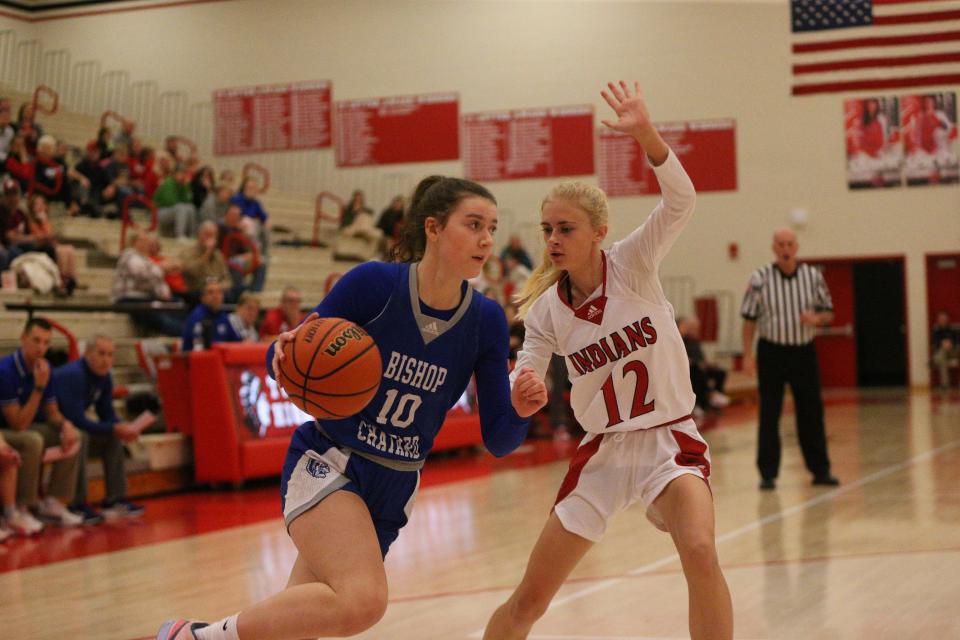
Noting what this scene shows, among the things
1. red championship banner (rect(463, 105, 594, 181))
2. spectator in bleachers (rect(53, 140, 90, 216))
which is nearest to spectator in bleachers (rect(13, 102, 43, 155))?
spectator in bleachers (rect(53, 140, 90, 216))

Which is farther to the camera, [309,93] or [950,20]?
[309,93]

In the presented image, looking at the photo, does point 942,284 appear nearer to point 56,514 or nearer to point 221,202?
point 221,202

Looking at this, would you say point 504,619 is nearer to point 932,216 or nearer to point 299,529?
point 299,529

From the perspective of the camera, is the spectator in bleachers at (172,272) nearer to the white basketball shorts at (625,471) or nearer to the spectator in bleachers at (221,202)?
the spectator in bleachers at (221,202)

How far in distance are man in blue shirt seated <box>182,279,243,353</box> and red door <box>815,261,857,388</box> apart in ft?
44.6

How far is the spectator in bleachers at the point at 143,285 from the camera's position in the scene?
39.0 ft

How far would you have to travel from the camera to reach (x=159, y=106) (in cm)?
2078

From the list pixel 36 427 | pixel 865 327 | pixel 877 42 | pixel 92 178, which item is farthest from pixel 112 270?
pixel 865 327

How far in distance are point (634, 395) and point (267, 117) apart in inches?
701

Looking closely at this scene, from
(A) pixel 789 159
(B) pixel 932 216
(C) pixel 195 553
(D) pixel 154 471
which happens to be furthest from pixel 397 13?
(C) pixel 195 553

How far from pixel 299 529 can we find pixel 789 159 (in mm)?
18735

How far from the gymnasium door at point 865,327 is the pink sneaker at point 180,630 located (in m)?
19.3

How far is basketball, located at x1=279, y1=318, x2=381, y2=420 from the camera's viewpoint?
3295mm

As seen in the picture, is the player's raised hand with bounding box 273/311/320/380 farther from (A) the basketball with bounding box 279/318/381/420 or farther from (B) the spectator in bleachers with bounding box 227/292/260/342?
(B) the spectator in bleachers with bounding box 227/292/260/342
